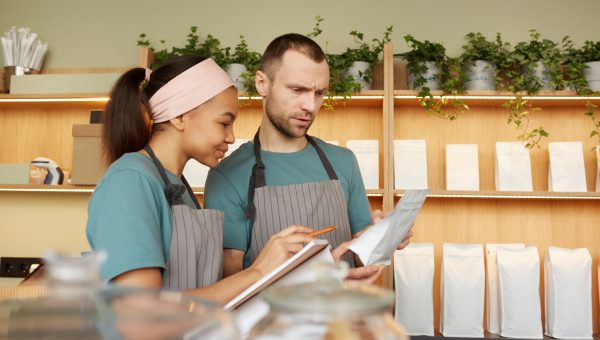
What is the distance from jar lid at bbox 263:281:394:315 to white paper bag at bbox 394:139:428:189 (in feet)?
8.23

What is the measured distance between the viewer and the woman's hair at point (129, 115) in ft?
4.61

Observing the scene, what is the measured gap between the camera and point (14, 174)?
10.7 ft

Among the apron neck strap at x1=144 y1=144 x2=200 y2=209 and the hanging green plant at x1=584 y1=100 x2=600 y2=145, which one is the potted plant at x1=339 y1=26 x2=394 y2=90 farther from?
the apron neck strap at x1=144 y1=144 x2=200 y2=209

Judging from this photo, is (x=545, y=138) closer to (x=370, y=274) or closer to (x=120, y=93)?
(x=370, y=274)

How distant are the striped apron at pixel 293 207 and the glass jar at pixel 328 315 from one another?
134 centimetres

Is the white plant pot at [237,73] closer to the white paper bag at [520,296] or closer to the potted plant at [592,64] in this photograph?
the white paper bag at [520,296]

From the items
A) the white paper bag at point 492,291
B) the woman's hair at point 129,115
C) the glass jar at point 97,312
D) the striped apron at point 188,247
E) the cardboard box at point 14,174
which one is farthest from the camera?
the cardboard box at point 14,174

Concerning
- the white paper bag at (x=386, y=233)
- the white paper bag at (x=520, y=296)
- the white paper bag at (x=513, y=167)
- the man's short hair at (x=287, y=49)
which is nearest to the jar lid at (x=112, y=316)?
the white paper bag at (x=386, y=233)

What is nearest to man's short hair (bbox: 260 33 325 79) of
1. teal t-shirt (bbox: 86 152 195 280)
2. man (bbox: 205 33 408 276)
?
man (bbox: 205 33 408 276)

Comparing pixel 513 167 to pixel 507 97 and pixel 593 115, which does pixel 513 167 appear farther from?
pixel 593 115

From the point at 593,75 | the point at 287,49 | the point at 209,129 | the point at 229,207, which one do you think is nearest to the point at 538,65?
the point at 593,75

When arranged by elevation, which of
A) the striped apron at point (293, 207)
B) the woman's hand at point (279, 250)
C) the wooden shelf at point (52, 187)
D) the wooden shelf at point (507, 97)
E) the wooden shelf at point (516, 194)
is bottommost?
the woman's hand at point (279, 250)

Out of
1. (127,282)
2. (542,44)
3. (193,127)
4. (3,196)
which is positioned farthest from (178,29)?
(127,282)

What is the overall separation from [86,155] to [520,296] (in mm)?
2278
